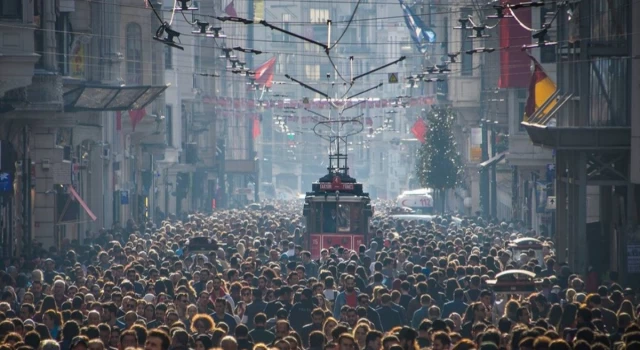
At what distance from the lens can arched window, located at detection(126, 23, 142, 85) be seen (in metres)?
59.2

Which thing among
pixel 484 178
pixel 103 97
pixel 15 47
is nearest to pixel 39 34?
pixel 15 47

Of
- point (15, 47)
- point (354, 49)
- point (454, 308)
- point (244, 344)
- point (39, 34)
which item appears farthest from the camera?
point (354, 49)

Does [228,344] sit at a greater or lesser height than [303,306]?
greater

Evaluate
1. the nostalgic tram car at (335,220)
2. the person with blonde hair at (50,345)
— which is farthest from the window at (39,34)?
the person with blonde hair at (50,345)

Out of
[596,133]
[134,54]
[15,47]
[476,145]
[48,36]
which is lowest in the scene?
[476,145]

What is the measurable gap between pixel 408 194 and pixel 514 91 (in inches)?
789

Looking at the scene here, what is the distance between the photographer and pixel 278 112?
16412cm

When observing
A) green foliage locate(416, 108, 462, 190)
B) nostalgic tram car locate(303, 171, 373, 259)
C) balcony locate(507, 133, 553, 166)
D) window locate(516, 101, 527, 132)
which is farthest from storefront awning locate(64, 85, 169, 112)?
green foliage locate(416, 108, 462, 190)

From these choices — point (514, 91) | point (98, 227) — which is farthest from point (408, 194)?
point (98, 227)

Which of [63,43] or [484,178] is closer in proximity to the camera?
[63,43]

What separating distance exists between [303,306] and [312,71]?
151 metres

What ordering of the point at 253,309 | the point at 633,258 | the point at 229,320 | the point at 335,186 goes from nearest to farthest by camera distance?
1. the point at 229,320
2. the point at 253,309
3. the point at 633,258
4. the point at 335,186

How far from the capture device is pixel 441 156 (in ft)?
241

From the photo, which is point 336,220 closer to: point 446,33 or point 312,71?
point 446,33
